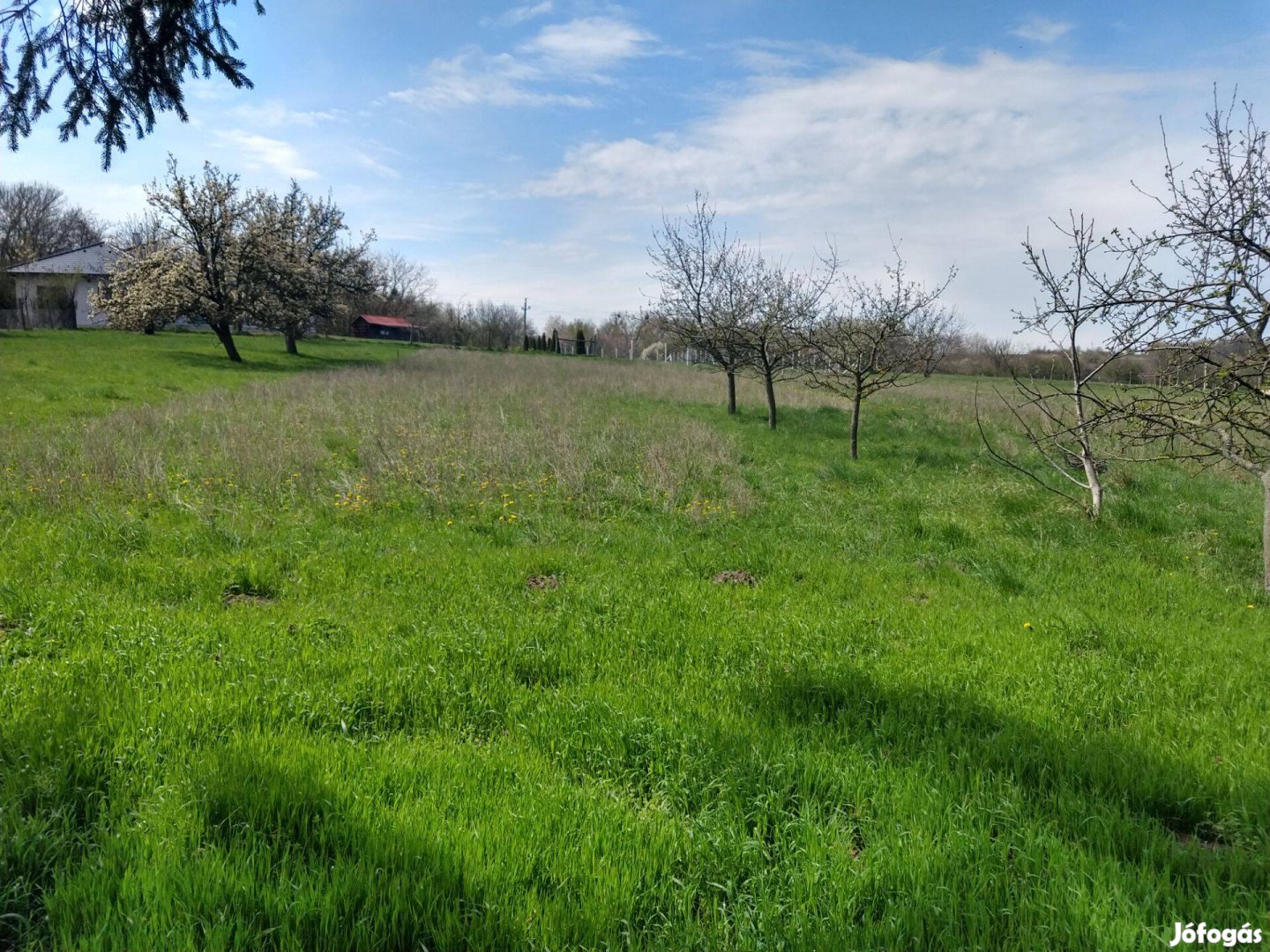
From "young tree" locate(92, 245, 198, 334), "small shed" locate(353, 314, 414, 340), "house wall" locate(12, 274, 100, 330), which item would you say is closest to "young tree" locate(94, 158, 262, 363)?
"young tree" locate(92, 245, 198, 334)

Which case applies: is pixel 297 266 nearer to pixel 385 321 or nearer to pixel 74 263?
pixel 74 263

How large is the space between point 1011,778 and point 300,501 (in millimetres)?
7870

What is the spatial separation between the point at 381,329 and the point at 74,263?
38685mm

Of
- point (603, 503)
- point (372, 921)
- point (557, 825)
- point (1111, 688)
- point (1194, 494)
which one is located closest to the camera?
point (372, 921)

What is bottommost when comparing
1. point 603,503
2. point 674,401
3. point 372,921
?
point 372,921

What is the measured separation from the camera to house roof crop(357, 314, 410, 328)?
85438 mm

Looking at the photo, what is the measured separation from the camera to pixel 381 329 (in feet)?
283

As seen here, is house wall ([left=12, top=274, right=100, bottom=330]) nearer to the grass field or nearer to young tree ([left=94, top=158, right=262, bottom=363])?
young tree ([left=94, top=158, right=262, bottom=363])

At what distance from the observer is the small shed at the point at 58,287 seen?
1794 inches

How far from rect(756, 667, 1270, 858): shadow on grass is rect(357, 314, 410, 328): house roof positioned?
9054cm

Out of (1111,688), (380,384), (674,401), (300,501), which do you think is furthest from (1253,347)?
(380,384)

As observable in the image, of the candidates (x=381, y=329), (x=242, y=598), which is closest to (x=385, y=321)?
(x=381, y=329)

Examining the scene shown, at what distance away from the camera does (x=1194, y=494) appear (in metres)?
10.8

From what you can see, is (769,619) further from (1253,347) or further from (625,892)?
(1253,347)
